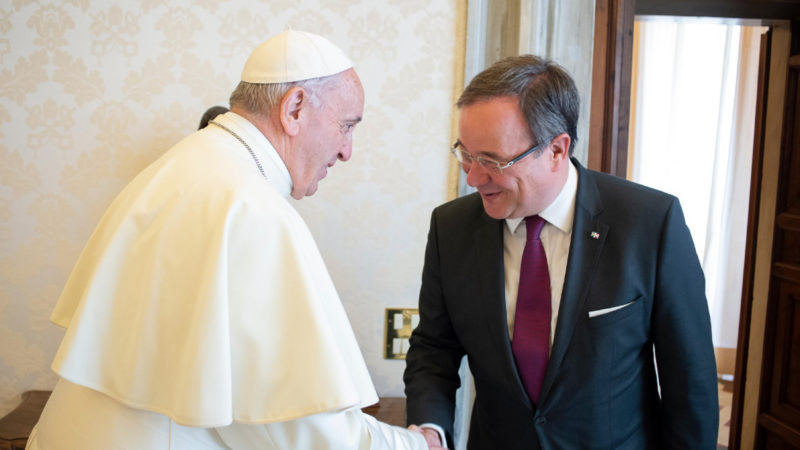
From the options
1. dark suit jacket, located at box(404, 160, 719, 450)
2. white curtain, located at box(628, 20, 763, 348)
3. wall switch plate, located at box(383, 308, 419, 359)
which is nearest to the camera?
dark suit jacket, located at box(404, 160, 719, 450)

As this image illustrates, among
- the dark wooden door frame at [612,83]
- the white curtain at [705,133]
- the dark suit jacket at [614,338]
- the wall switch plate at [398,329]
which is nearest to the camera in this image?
the dark suit jacket at [614,338]

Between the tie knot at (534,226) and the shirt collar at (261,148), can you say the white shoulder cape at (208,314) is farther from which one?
the tie knot at (534,226)

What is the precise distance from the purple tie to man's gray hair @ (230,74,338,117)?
0.69 m

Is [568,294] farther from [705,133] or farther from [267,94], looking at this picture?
[705,133]

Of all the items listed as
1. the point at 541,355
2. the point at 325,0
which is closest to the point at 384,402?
the point at 541,355

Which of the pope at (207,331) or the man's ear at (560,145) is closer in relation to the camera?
the pope at (207,331)

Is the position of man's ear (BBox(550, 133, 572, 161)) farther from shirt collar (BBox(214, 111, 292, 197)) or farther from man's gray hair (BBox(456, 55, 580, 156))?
shirt collar (BBox(214, 111, 292, 197))

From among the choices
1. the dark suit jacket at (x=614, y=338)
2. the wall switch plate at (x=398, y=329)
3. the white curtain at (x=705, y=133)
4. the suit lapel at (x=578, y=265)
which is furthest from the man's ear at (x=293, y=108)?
the white curtain at (x=705, y=133)

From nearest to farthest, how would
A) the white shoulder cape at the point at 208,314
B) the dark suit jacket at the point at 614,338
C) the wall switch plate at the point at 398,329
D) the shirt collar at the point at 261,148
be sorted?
the white shoulder cape at the point at 208,314
the shirt collar at the point at 261,148
the dark suit jacket at the point at 614,338
the wall switch plate at the point at 398,329

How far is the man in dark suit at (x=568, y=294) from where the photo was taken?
1.70 m

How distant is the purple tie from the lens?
175 centimetres

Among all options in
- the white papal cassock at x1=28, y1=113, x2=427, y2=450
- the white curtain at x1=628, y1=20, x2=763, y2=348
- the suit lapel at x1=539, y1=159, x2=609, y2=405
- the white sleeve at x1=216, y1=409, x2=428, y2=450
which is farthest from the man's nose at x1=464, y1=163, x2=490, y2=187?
the white curtain at x1=628, y1=20, x2=763, y2=348

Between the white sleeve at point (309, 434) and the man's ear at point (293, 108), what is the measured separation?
2.21 feet

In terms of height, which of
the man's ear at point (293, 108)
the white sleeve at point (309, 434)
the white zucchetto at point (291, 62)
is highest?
the white zucchetto at point (291, 62)
